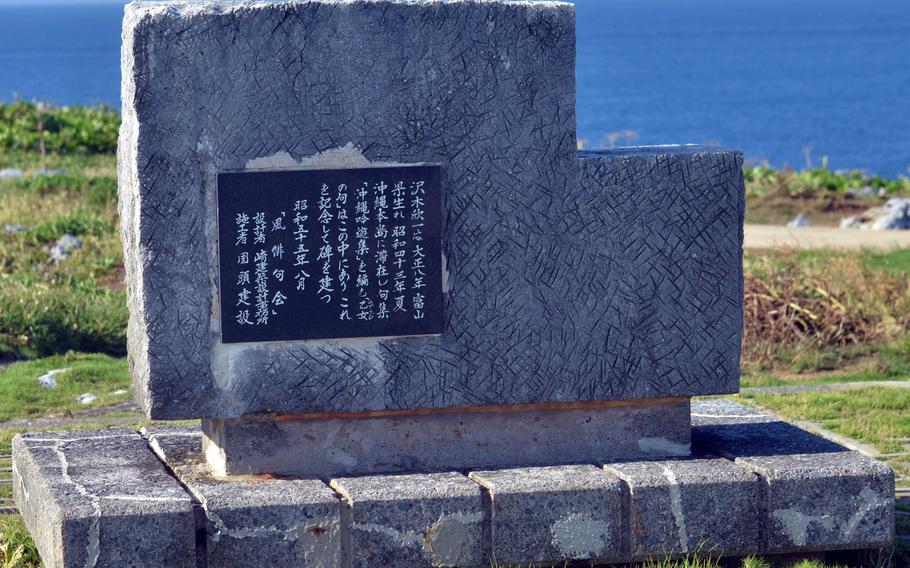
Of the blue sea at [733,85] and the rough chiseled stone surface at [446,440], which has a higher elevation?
the blue sea at [733,85]

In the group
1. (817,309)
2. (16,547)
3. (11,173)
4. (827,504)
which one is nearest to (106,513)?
(16,547)

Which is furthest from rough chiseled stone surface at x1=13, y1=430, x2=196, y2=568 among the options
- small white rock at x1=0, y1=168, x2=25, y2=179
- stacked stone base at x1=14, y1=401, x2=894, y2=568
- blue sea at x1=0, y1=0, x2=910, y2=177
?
blue sea at x1=0, y1=0, x2=910, y2=177

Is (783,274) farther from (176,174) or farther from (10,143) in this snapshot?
(10,143)

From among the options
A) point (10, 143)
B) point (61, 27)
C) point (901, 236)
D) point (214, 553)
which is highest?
point (61, 27)

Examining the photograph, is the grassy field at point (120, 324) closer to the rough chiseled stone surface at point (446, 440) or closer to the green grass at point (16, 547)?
the green grass at point (16, 547)

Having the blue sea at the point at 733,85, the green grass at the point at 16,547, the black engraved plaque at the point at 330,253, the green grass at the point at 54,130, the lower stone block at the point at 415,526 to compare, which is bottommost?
the green grass at the point at 16,547

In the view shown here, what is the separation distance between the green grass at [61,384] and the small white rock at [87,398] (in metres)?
0.03

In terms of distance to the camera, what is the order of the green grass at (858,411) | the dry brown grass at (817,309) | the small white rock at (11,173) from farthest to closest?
1. the small white rock at (11,173)
2. the dry brown grass at (817,309)
3. the green grass at (858,411)

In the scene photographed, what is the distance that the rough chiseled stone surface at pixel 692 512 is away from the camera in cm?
502

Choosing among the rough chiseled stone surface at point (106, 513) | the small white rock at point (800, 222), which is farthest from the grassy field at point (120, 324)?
the small white rock at point (800, 222)

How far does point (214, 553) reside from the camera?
471cm

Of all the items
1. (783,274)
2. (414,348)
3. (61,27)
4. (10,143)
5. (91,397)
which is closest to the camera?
(414,348)

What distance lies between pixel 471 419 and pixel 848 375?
4283mm

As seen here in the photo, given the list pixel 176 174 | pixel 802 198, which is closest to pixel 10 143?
pixel 802 198
